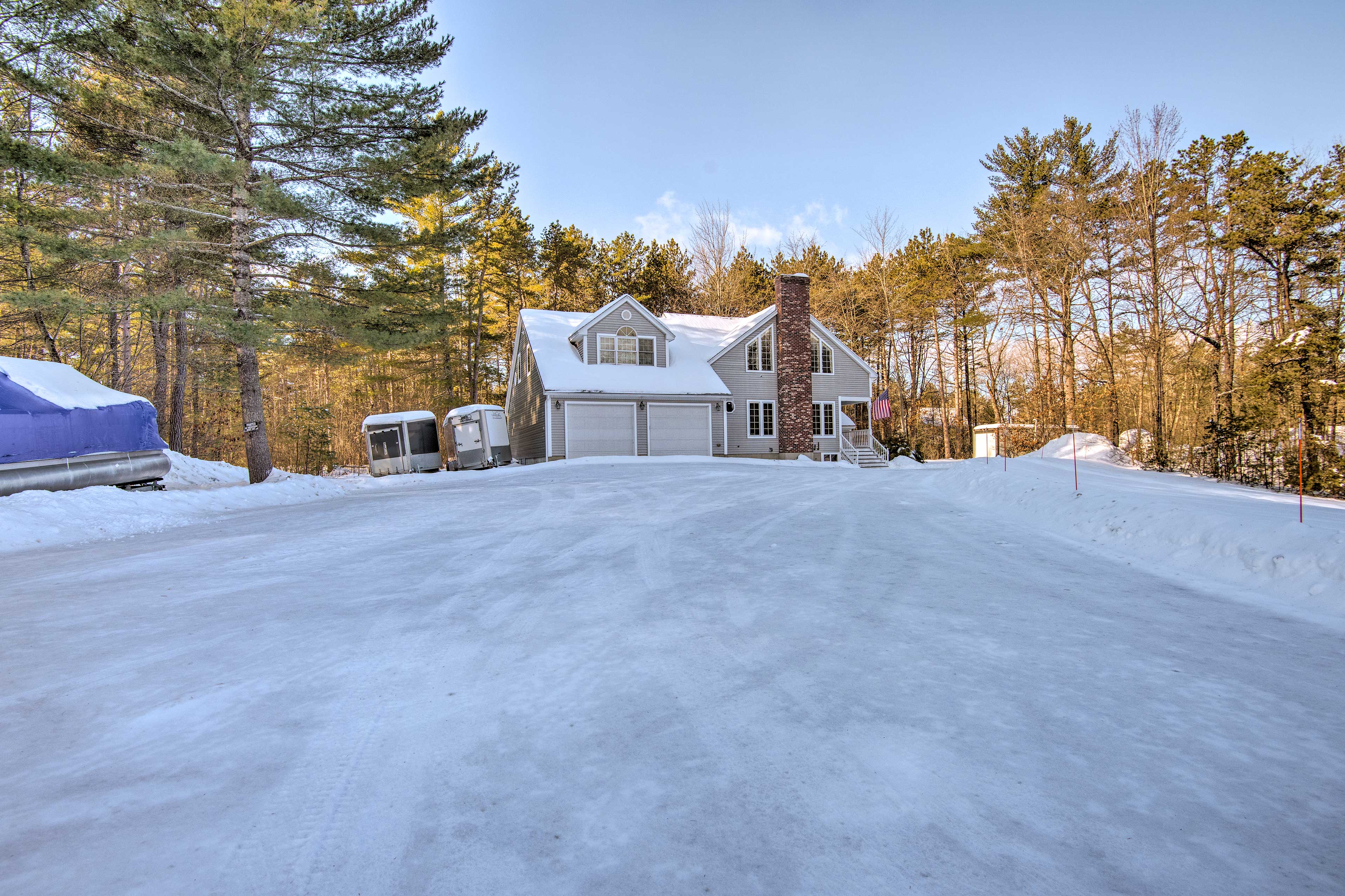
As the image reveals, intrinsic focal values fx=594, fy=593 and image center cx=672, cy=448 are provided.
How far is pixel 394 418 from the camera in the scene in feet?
72.0

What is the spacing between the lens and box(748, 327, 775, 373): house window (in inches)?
976

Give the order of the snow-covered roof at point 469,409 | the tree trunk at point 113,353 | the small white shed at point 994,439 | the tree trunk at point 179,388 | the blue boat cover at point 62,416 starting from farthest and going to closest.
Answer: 1. the snow-covered roof at point 469,409
2. the small white shed at point 994,439
3. the tree trunk at point 179,388
4. the tree trunk at point 113,353
5. the blue boat cover at point 62,416

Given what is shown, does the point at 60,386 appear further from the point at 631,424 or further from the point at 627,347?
the point at 627,347

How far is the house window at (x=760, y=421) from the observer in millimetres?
24672

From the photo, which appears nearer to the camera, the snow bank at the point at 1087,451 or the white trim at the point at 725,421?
the snow bank at the point at 1087,451

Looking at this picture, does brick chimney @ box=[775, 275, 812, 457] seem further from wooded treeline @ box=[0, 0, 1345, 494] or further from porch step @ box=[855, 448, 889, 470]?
wooded treeline @ box=[0, 0, 1345, 494]

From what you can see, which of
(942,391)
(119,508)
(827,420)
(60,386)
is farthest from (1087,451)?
(60,386)

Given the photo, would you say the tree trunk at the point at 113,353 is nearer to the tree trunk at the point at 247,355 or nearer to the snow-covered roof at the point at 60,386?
the snow-covered roof at the point at 60,386

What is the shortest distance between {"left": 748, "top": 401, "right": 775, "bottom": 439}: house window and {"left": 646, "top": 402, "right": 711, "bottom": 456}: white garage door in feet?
7.52

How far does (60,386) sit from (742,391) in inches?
779

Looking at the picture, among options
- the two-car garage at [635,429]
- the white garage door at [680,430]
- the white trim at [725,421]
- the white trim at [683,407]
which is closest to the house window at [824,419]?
the white trim at [725,421]

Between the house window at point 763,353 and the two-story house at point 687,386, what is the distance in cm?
4

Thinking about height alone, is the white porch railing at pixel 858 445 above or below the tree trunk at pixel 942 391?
below

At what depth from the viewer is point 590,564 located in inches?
225
